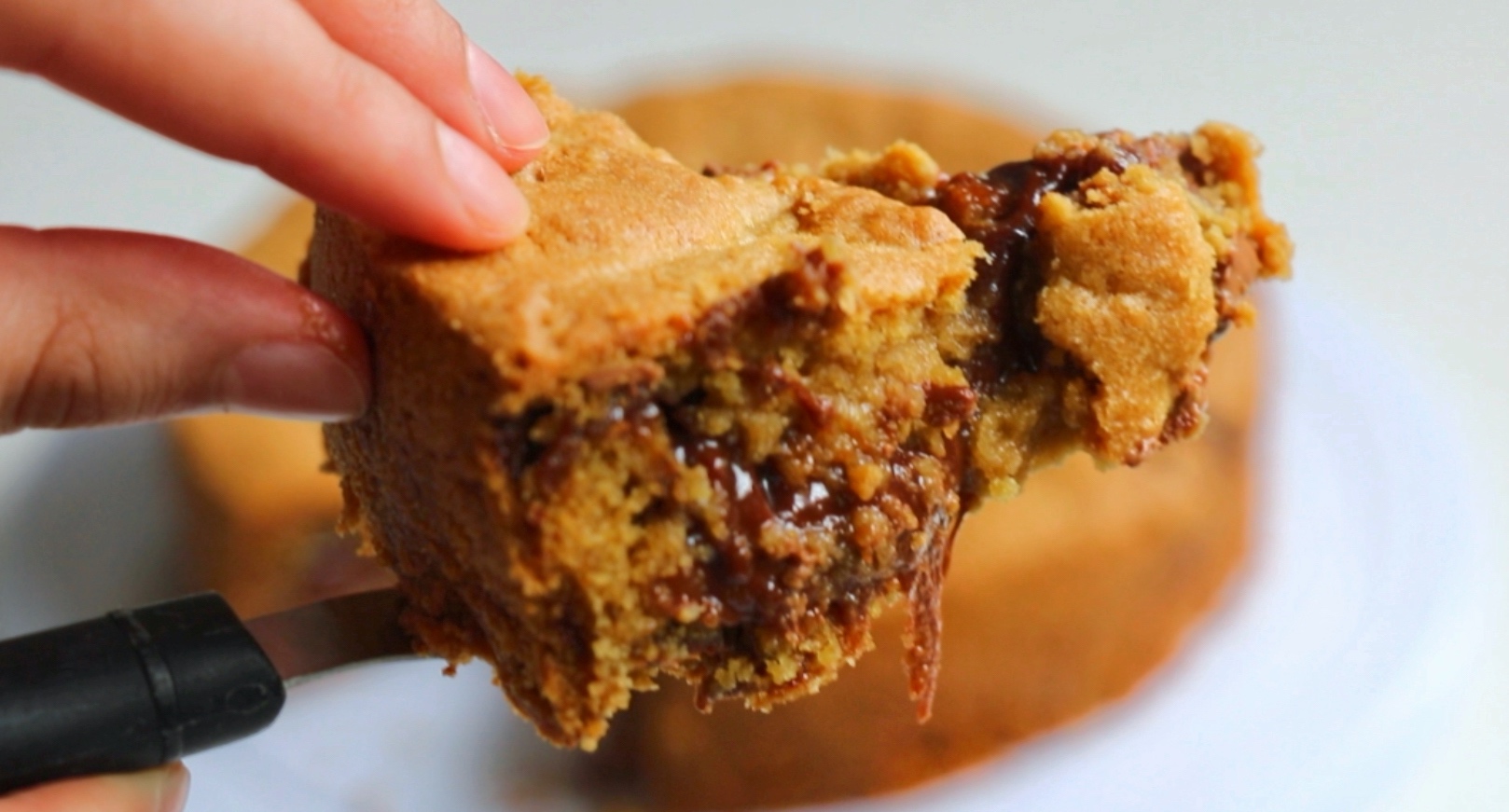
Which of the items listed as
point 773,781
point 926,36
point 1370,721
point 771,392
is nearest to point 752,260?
point 771,392

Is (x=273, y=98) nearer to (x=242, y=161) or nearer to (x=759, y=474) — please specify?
(x=242, y=161)

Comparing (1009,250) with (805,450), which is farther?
(1009,250)

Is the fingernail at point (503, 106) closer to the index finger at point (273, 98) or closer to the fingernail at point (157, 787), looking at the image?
the index finger at point (273, 98)

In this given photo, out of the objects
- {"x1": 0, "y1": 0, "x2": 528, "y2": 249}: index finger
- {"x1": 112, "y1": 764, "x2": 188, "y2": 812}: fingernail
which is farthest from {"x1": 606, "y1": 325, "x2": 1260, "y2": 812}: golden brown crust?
{"x1": 0, "y1": 0, "x2": 528, "y2": 249}: index finger

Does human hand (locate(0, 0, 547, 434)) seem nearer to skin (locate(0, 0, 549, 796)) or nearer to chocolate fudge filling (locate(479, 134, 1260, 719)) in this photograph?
skin (locate(0, 0, 549, 796))

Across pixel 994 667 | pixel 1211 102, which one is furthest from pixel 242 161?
pixel 1211 102

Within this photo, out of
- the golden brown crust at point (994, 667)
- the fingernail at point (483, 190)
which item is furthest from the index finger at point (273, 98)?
the golden brown crust at point (994, 667)
